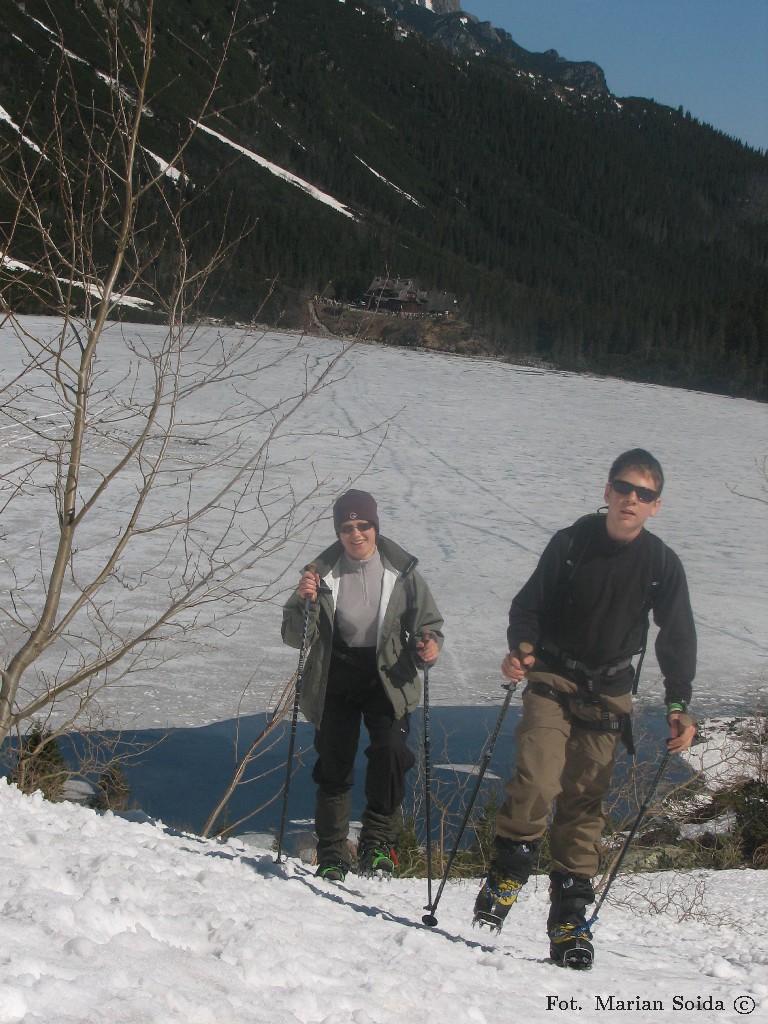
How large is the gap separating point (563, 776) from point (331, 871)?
1.00 metres

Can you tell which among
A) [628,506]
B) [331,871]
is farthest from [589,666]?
[331,871]

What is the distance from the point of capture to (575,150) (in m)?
177

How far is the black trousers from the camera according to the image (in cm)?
392

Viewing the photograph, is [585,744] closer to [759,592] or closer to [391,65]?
[759,592]

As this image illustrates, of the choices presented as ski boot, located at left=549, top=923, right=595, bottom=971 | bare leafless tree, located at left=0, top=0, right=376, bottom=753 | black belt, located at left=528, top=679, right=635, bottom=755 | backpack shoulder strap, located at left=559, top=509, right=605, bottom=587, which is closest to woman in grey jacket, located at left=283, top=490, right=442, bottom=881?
bare leafless tree, located at left=0, top=0, right=376, bottom=753

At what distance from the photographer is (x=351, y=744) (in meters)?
4.00

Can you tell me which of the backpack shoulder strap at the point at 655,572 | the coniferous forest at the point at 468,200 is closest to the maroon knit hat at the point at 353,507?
the backpack shoulder strap at the point at 655,572

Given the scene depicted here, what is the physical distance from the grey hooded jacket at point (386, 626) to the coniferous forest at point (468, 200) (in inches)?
68.6

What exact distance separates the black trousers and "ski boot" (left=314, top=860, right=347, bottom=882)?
0.11 feet

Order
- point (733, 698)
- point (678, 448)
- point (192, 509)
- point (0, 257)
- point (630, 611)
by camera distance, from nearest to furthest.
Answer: point (630, 611), point (0, 257), point (733, 698), point (192, 509), point (678, 448)

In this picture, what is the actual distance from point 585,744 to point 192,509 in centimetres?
942

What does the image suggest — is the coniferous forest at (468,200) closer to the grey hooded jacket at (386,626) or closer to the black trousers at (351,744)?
the grey hooded jacket at (386,626)

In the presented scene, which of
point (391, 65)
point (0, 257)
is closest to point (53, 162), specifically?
point (0, 257)

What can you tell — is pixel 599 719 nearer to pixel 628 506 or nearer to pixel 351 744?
pixel 628 506
